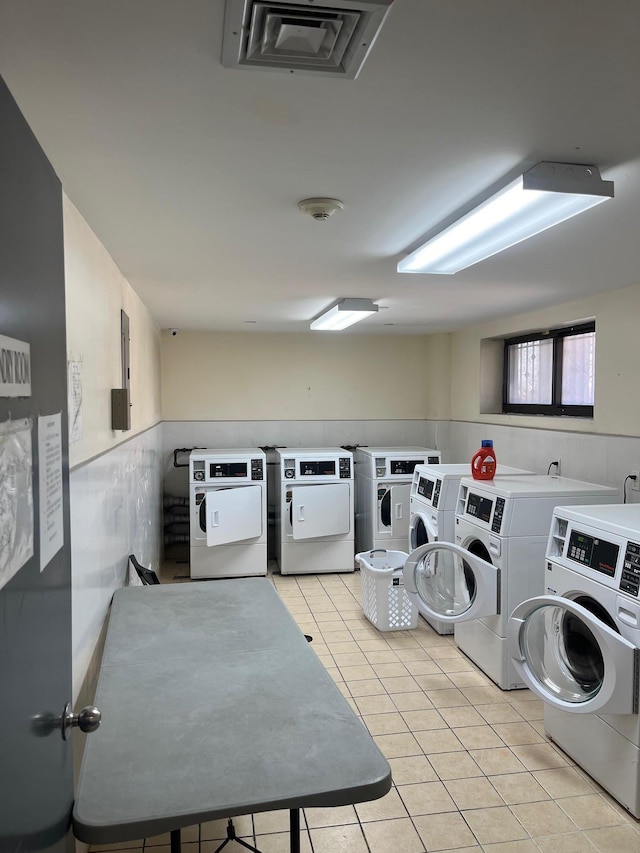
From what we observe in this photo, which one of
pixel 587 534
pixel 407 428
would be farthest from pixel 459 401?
pixel 587 534

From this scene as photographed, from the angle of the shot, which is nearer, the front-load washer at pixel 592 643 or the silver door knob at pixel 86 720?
the silver door knob at pixel 86 720

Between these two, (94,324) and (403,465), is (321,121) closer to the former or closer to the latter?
(94,324)

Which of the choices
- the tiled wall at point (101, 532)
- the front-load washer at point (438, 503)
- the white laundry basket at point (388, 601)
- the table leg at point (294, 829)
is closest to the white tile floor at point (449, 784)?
the white laundry basket at point (388, 601)

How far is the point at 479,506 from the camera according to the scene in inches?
140

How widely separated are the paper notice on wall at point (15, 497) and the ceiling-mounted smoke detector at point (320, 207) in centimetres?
136

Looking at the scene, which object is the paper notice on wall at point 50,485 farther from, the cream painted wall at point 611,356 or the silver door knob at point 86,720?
the cream painted wall at point 611,356

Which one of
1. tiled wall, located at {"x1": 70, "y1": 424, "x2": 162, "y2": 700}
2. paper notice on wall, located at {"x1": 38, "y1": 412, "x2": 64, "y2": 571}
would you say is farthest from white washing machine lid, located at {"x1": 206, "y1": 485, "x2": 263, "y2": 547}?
paper notice on wall, located at {"x1": 38, "y1": 412, "x2": 64, "y2": 571}

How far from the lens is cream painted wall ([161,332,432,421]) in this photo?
5.96 metres

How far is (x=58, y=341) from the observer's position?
1.21m

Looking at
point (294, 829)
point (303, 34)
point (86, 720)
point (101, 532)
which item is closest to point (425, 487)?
point (101, 532)

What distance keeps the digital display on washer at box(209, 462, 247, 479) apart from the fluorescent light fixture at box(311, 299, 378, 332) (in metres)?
1.42

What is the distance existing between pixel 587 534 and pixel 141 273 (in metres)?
2.51

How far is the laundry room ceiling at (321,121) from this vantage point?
1.06 metres

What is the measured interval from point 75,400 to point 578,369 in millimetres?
3542
